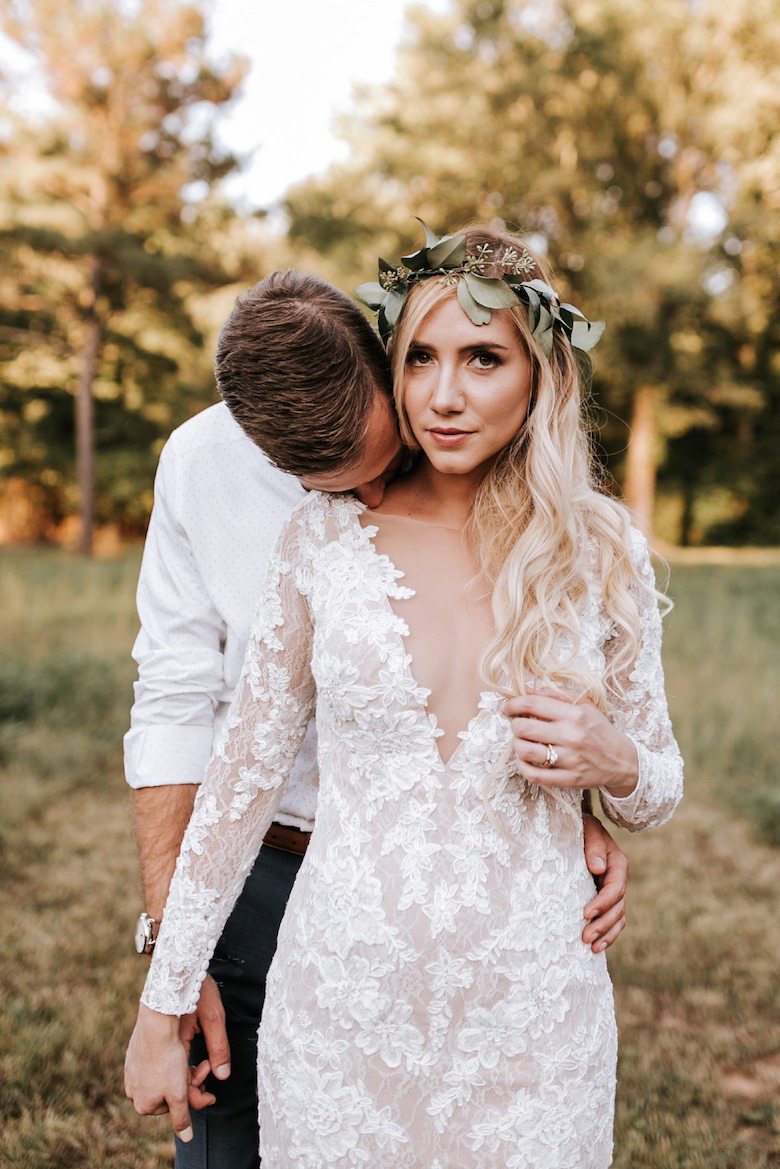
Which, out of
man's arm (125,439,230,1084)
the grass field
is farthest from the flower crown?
the grass field

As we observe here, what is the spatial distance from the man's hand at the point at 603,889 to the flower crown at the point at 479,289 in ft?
3.00

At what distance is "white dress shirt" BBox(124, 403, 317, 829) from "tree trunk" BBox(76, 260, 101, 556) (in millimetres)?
19319

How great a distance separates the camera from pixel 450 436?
69.5 inches

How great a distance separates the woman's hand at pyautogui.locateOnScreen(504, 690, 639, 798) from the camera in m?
1.60

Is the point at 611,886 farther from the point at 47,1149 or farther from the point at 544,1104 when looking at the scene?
the point at 47,1149

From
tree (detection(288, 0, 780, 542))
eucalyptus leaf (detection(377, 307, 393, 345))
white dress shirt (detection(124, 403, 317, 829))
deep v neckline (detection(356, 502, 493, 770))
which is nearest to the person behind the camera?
deep v neckline (detection(356, 502, 493, 770))

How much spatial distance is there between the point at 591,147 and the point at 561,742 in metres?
20.6

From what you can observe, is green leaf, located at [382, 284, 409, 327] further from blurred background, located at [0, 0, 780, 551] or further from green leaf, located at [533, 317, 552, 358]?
blurred background, located at [0, 0, 780, 551]

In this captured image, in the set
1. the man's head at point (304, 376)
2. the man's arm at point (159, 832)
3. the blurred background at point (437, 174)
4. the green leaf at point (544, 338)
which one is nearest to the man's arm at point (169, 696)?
the man's arm at point (159, 832)

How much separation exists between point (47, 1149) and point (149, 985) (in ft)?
5.99

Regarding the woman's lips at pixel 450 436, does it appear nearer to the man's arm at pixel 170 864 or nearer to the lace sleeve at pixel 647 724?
the lace sleeve at pixel 647 724

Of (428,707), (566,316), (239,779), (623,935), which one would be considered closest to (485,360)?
(566,316)

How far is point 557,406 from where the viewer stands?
187cm

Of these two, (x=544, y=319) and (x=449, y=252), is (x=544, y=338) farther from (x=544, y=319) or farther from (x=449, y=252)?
(x=449, y=252)
